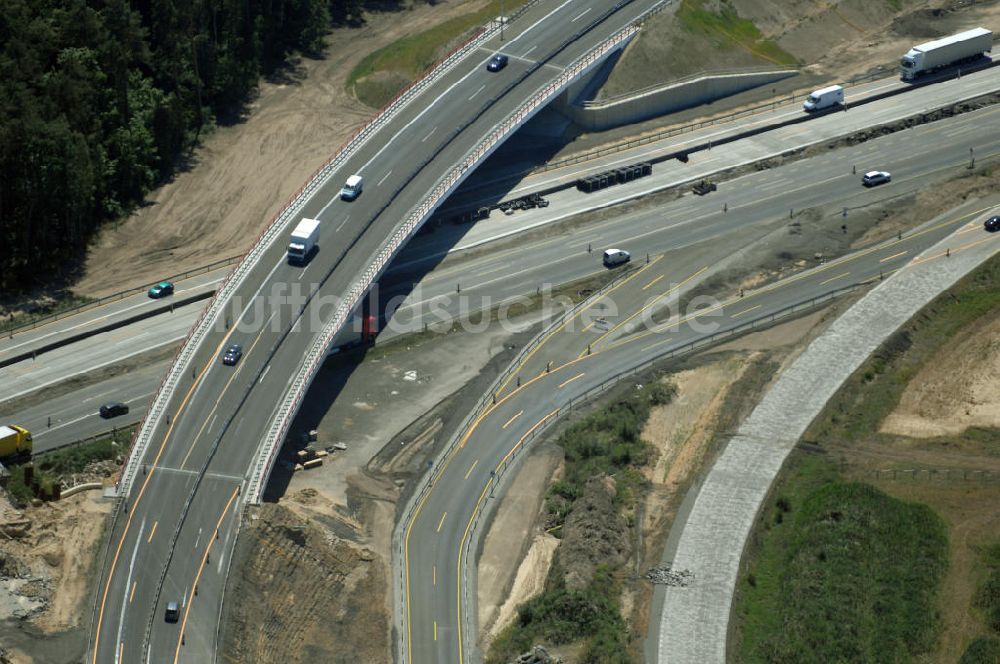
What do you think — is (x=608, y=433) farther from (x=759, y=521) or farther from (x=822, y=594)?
(x=822, y=594)

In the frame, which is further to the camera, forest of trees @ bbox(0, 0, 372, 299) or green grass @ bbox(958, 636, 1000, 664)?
forest of trees @ bbox(0, 0, 372, 299)

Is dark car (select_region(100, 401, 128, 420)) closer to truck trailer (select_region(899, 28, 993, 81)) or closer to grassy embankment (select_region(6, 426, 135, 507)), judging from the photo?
grassy embankment (select_region(6, 426, 135, 507))

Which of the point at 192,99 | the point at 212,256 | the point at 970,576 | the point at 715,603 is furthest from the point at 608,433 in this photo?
the point at 192,99

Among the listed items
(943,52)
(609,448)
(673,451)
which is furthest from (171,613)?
(943,52)

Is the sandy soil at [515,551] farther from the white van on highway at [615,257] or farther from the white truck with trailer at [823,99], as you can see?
the white truck with trailer at [823,99]

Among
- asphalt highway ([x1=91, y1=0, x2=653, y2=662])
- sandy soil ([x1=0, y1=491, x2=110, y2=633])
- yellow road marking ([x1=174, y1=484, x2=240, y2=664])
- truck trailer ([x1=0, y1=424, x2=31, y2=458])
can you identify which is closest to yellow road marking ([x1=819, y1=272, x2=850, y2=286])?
asphalt highway ([x1=91, y1=0, x2=653, y2=662])

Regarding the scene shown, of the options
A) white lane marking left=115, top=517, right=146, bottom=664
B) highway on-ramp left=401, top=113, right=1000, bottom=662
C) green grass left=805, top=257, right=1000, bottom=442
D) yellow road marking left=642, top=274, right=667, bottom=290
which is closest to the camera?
white lane marking left=115, top=517, right=146, bottom=664
